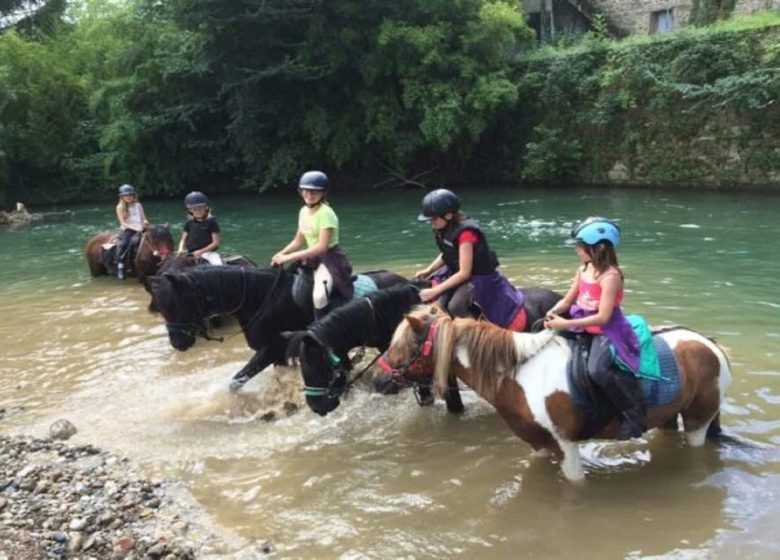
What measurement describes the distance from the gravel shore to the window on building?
36563 millimetres

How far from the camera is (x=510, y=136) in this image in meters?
30.4

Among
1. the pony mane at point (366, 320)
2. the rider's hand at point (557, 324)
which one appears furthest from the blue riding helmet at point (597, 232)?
the pony mane at point (366, 320)

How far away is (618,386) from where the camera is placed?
15.1ft

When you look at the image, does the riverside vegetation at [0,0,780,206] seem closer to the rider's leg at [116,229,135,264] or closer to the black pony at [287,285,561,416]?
the rider's leg at [116,229,135,264]

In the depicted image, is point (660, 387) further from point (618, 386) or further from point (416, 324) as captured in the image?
point (416, 324)

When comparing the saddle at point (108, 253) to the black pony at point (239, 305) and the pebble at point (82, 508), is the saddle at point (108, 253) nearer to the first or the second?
the black pony at point (239, 305)

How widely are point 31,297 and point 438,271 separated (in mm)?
9935

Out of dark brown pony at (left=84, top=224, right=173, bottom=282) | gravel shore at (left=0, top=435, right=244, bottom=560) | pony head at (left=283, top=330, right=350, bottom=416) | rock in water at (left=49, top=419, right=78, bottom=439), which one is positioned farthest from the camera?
dark brown pony at (left=84, top=224, right=173, bottom=282)

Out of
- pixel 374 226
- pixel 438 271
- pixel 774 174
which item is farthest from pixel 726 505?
pixel 774 174

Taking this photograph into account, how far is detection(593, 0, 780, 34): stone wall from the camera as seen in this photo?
3419 centimetres

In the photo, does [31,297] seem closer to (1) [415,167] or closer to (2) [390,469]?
(2) [390,469]

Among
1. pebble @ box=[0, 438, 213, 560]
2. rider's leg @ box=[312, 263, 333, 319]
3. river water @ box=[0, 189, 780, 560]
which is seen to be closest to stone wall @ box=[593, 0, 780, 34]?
river water @ box=[0, 189, 780, 560]

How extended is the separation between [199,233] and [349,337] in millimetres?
5413

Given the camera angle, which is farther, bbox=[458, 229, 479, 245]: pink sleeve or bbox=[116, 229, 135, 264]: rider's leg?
bbox=[116, 229, 135, 264]: rider's leg
